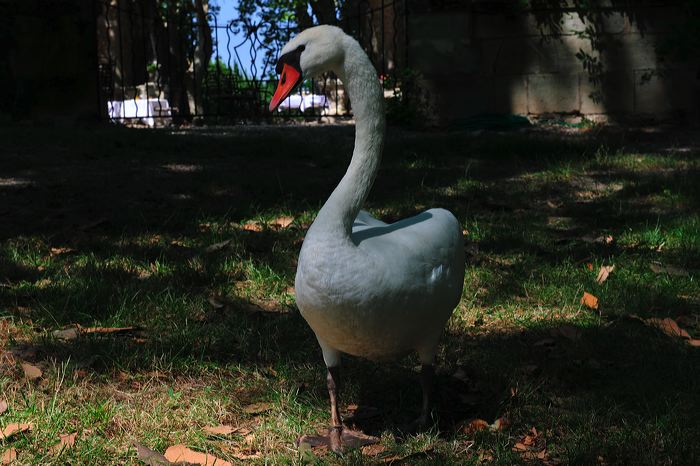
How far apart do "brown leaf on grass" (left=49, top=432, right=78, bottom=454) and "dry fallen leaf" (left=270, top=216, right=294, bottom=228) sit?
2713mm

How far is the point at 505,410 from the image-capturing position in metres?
2.92

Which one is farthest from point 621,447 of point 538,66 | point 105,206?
point 538,66

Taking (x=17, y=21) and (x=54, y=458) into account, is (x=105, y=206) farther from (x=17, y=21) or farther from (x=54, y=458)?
(x=17, y=21)

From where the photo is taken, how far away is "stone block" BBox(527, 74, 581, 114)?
984cm

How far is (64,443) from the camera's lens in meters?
2.54

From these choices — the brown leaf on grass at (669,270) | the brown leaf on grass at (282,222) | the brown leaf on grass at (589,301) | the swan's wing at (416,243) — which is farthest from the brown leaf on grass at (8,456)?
the brown leaf on grass at (669,270)

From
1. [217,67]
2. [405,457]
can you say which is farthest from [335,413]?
[217,67]

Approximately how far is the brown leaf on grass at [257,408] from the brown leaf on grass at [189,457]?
0.34 m

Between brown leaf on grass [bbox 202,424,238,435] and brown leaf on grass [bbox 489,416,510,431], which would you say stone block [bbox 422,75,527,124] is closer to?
brown leaf on grass [bbox 489,416,510,431]

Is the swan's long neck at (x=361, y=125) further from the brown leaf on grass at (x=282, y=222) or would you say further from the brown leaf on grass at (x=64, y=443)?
the brown leaf on grass at (x=282, y=222)

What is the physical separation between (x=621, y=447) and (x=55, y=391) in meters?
1.98

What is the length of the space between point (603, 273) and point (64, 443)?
2870 millimetres

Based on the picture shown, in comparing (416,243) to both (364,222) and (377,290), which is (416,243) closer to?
(377,290)

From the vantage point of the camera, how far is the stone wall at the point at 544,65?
958 centimetres
